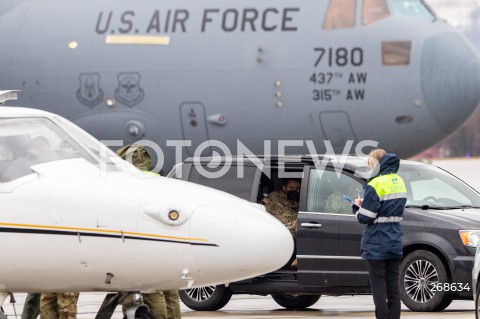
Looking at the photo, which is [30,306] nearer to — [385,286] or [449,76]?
[385,286]

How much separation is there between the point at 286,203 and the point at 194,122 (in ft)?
20.8

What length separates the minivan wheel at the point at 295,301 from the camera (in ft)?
52.1

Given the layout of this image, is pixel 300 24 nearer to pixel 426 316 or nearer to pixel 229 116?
pixel 229 116

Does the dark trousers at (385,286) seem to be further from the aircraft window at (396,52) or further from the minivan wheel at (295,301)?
the aircraft window at (396,52)

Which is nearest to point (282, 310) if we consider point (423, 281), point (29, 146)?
point (423, 281)

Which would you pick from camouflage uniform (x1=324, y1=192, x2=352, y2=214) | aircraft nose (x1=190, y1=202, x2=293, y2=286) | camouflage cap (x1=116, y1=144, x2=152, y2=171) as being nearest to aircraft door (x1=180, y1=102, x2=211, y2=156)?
camouflage uniform (x1=324, y1=192, x2=352, y2=214)

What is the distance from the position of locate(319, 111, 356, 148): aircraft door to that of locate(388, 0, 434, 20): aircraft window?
1665 millimetres

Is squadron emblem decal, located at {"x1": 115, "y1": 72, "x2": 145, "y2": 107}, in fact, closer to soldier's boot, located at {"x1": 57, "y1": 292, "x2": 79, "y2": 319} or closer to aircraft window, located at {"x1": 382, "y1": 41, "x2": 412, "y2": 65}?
aircraft window, located at {"x1": 382, "y1": 41, "x2": 412, "y2": 65}

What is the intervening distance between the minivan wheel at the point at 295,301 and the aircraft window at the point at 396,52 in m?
5.80

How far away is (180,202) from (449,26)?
41.2 ft

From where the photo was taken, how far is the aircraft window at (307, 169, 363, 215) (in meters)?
14.9

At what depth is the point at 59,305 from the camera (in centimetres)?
1112

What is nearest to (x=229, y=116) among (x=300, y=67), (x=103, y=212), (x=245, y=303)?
A: (x=300, y=67)

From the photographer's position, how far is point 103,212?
952cm
